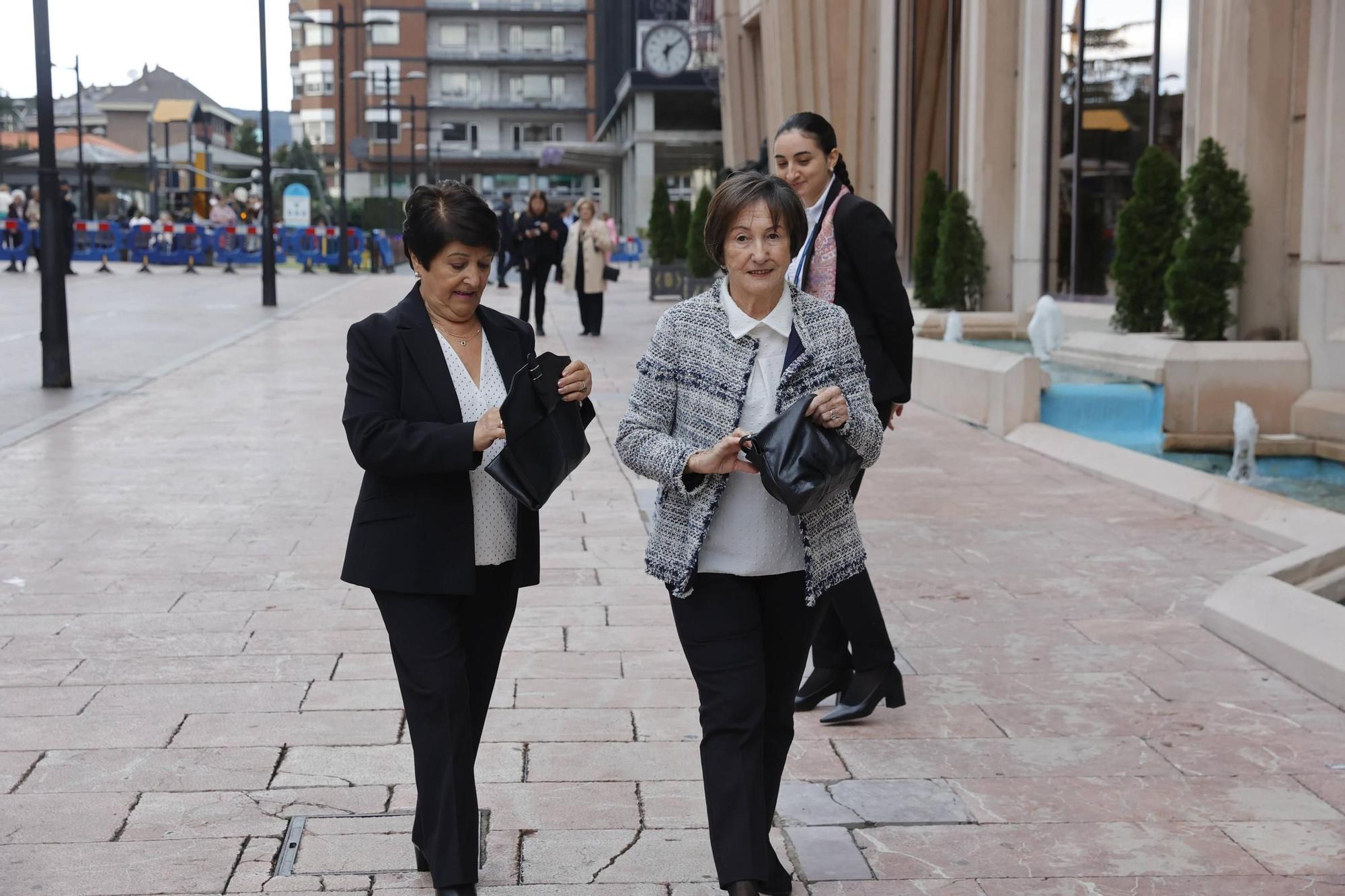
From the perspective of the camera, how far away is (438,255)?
11.8 ft

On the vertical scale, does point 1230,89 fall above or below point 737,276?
above

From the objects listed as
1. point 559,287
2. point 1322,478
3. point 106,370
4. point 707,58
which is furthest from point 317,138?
point 1322,478

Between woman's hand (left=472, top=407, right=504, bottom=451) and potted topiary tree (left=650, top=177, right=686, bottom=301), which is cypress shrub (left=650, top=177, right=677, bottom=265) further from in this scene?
woman's hand (left=472, top=407, right=504, bottom=451)

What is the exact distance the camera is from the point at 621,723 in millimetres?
5117

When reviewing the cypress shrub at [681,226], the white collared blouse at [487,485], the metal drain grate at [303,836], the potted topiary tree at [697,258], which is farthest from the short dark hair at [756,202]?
the cypress shrub at [681,226]

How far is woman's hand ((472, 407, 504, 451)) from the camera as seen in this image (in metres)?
3.47

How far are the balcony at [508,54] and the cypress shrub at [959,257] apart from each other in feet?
303

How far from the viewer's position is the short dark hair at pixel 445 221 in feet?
11.6

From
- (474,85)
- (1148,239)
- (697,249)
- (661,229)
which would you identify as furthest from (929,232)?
(474,85)

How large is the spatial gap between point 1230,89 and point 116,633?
31.8 feet

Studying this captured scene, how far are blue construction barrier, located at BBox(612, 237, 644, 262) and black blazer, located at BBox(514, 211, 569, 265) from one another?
40320mm

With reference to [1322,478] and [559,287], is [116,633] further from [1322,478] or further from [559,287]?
[559,287]

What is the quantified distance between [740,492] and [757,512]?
0.18ft

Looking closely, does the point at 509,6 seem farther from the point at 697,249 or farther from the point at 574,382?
the point at 574,382
